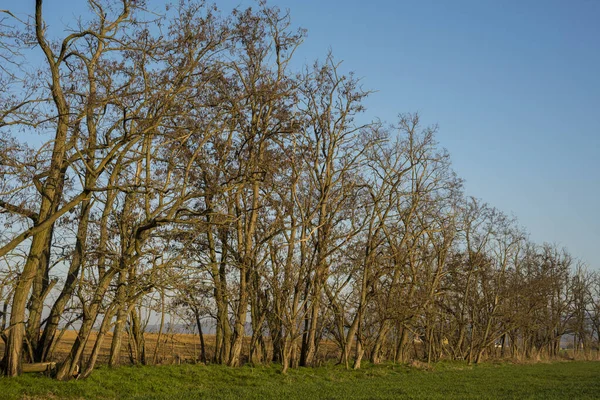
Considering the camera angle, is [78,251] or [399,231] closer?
[78,251]

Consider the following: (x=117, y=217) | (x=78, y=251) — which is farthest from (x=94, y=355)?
(x=117, y=217)

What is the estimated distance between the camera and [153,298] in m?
17.4

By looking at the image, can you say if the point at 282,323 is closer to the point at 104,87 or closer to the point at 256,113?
the point at 256,113

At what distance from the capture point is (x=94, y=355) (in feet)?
52.3

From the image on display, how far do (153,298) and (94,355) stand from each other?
7.65 feet

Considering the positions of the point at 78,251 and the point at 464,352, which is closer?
the point at 78,251

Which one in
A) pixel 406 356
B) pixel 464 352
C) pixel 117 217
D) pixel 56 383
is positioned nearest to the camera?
pixel 56 383

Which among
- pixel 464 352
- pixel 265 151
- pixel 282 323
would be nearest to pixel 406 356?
pixel 464 352

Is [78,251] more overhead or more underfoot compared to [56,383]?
more overhead

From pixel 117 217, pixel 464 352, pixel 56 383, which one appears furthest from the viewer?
pixel 464 352

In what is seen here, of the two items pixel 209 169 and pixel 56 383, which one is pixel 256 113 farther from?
pixel 56 383

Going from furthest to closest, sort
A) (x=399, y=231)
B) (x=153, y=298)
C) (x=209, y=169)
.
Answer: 1. (x=399, y=231)
2. (x=209, y=169)
3. (x=153, y=298)

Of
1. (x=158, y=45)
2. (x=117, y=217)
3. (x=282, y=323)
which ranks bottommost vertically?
(x=282, y=323)

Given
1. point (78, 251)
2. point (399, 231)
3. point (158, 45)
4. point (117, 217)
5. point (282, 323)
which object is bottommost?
point (282, 323)
